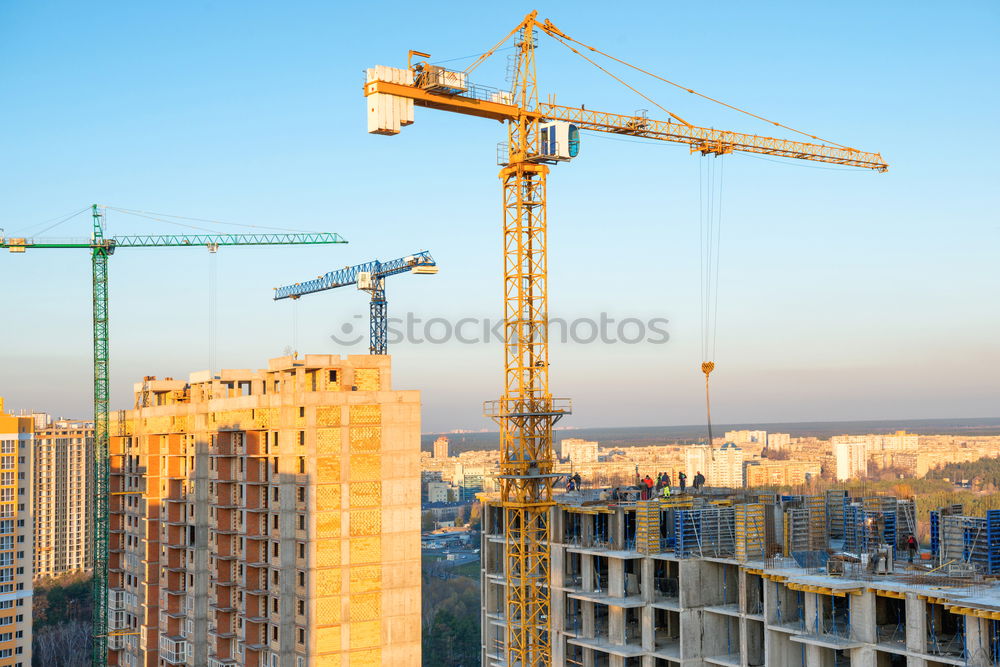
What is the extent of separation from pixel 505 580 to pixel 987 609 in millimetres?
31130

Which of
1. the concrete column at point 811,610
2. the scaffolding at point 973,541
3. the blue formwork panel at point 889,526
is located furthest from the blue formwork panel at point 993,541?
the blue formwork panel at point 889,526

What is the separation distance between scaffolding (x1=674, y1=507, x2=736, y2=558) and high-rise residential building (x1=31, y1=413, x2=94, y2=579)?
13087 cm

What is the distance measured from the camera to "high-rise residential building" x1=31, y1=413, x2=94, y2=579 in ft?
516

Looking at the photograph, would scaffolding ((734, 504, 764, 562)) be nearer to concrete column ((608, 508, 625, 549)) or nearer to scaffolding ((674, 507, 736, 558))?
scaffolding ((674, 507, 736, 558))

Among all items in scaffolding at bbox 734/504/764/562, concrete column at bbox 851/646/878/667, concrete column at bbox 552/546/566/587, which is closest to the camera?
concrete column at bbox 851/646/878/667

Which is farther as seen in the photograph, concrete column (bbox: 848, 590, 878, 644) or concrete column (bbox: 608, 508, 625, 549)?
concrete column (bbox: 608, 508, 625, 549)

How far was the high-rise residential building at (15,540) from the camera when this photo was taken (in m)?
89.1

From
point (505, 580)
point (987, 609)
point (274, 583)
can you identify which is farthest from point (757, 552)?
point (274, 583)

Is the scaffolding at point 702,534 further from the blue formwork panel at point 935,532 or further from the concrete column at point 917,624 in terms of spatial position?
the concrete column at point 917,624

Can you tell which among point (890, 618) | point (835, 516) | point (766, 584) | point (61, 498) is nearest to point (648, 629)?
point (766, 584)

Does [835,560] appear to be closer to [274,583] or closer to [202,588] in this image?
[274,583]

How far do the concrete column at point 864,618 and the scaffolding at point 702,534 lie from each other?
9.10 metres

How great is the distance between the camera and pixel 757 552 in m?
43.3

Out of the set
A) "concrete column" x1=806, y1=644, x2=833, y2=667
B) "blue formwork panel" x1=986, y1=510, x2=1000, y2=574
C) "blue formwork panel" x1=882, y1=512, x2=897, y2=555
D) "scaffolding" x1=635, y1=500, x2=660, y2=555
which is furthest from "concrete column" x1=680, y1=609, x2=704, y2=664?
"blue formwork panel" x1=986, y1=510, x2=1000, y2=574
